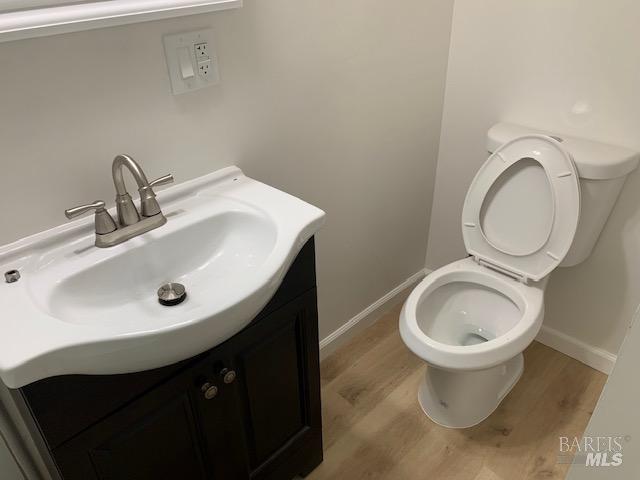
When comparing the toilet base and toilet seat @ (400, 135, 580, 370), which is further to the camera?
the toilet base

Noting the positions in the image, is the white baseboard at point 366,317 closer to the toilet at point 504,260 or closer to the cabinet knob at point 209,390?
the toilet at point 504,260

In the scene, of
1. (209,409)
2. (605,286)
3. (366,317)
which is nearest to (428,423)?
(366,317)

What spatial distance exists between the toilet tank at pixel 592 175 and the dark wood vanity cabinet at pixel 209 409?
869 millimetres

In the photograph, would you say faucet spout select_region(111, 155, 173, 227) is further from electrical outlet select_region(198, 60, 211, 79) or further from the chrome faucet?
electrical outlet select_region(198, 60, 211, 79)

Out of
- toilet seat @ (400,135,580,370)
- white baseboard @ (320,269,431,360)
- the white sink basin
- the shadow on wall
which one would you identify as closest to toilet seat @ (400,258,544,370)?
toilet seat @ (400,135,580,370)

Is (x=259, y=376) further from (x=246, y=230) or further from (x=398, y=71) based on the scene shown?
(x=398, y=71)

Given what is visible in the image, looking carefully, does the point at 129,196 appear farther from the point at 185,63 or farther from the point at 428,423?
the point at 428,423

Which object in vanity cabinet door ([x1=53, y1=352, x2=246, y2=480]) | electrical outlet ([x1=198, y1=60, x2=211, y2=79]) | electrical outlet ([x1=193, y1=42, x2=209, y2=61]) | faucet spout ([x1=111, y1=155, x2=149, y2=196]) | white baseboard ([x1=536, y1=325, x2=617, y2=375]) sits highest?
electrical outlet ([x1=193, y1=42, x2=209, y2=61])

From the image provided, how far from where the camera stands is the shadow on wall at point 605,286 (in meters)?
1.52

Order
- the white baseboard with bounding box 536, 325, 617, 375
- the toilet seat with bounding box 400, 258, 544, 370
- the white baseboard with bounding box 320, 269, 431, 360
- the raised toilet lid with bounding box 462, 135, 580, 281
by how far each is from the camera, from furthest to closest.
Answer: the white baseboard with bounding box 320, 269, 431, 360, the white baseboard with bounding box 536, 325, 617, 375, the raised toilet lid with bounding box 462, 135, 580, 281, the toilet seat with bounding box 400, 258, 544, 370

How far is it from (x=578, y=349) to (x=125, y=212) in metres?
1.64

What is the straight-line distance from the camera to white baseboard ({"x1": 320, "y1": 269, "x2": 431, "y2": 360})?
6.11 ft

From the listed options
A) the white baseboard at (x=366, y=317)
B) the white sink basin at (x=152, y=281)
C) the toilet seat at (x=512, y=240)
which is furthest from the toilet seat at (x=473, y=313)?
the white sink basin at (x=152, y=281)

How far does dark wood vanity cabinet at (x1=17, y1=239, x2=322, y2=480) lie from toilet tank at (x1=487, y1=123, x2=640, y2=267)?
869 mm
